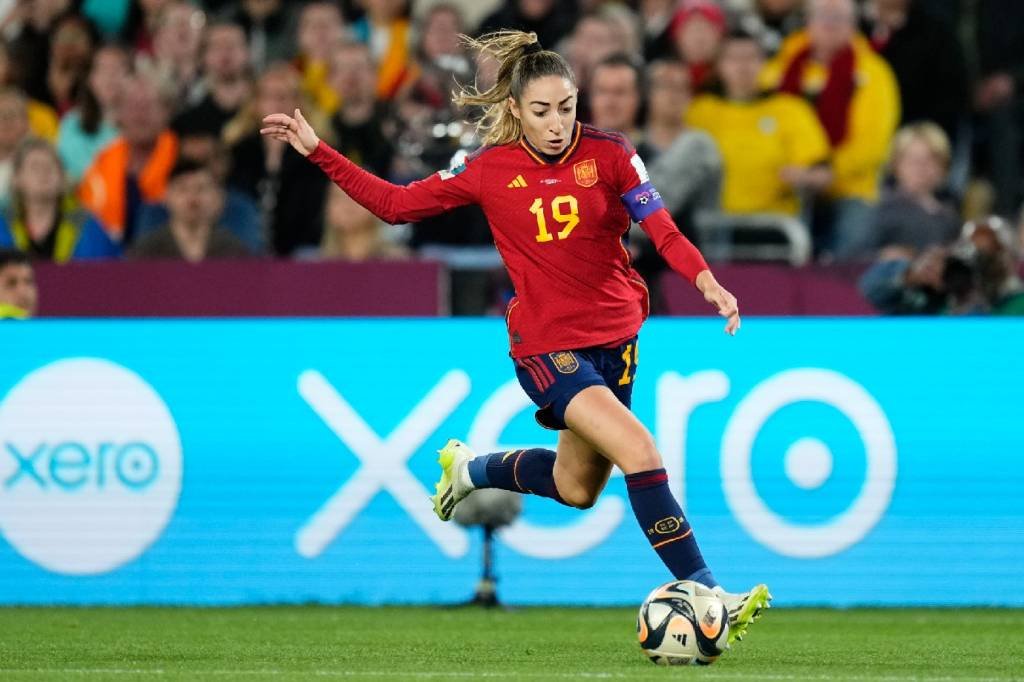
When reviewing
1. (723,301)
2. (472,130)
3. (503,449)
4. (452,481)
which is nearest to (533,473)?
(452,481)

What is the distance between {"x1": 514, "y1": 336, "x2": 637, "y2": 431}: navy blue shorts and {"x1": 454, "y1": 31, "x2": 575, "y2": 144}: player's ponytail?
0.82m

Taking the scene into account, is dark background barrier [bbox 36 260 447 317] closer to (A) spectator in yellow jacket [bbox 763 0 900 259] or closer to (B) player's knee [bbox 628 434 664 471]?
(A) spectator in yellow jacket [bbox 763 0 900 259]

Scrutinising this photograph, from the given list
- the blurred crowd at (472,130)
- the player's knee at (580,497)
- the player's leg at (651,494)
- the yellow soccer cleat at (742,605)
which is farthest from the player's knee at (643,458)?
the blurred crowd at (472,130)

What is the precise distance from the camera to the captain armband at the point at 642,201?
6.63 m

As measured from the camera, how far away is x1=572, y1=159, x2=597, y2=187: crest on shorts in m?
6.70

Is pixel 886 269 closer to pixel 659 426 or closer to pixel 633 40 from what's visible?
pixel 659 426

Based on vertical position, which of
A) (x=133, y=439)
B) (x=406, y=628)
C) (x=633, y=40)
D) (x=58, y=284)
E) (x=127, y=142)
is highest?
(x=633, y=40)

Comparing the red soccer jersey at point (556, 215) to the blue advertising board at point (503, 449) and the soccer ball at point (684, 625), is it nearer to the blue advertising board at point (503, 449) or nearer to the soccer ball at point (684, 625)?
the soccer ball at point (684, 625)

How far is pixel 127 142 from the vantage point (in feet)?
40.8

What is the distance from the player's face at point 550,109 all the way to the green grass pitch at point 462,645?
71.1 inches

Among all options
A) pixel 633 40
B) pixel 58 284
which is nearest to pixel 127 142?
pixel 58 284

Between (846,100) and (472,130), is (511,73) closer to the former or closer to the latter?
(472,130)

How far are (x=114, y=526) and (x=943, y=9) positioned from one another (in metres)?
6.67

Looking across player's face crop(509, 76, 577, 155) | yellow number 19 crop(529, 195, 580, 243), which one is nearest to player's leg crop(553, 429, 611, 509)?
yellow number 19 crop(529, 195, 580, 243)
